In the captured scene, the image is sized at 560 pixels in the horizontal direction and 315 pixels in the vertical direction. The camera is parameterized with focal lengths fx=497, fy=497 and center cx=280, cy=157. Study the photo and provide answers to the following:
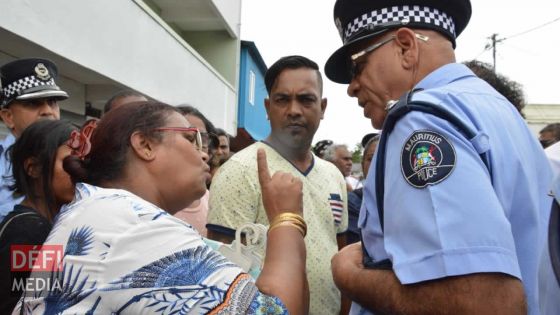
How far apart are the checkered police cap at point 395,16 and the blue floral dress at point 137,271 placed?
0.87 meters

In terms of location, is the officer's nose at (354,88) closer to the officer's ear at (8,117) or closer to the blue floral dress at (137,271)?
the blue floral dress at (137,271)

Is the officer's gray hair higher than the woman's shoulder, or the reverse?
the woman's shoulder

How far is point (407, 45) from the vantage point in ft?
5.14

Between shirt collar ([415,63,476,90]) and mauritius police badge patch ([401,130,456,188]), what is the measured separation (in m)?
0.32

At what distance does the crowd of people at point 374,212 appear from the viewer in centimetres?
114

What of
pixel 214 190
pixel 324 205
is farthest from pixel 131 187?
pixel 324 205

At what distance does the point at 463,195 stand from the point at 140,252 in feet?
2.80

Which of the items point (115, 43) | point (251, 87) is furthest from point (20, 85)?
point (251, 87)

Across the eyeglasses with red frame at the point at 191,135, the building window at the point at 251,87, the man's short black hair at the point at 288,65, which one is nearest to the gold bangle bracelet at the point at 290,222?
the eyeglasses with red frame at the point at 191,135

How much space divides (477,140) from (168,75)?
8.85 metres

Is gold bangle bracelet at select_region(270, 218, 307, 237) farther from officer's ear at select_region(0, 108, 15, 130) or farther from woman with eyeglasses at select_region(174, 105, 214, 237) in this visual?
officer's ear at select_region(0, 108, 15, 130)

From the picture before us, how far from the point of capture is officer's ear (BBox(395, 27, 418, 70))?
1.55 m

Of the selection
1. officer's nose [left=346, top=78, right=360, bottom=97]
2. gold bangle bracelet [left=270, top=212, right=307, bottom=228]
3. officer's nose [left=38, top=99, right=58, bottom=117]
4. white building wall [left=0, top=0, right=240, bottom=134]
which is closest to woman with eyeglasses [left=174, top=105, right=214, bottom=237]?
officer's nose [left=38, top=99, right=58, bottom=117]

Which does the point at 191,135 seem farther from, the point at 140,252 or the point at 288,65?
the point at 288,65
